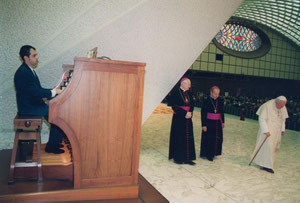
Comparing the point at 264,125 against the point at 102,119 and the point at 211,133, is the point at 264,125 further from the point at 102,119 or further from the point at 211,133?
the point at 102,119

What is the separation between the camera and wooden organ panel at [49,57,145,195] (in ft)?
7.47

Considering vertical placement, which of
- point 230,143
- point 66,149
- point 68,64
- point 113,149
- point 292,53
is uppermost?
point 292,53

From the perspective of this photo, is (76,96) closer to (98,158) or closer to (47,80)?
(98,158)

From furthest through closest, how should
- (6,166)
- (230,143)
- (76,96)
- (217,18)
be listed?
(230,143) → (217,18) → (6,166) → (76,96)

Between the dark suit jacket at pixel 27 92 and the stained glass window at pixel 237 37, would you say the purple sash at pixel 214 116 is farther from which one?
the stained glass window at pixel 237 37

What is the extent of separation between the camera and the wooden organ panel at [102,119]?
7.47 ft

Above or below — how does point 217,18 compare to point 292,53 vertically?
below

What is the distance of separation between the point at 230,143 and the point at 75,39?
454 centimetres

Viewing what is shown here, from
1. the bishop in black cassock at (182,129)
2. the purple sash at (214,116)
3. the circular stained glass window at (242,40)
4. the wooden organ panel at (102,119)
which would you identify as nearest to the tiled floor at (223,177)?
the bishop in black cassock at (182,129)

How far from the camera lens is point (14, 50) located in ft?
12.3

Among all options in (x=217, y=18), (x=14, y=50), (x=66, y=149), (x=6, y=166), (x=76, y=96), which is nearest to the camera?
(x=76, y=96)

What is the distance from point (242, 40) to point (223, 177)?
91.9 ft

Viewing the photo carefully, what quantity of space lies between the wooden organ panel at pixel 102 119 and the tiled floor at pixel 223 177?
0.92 meters

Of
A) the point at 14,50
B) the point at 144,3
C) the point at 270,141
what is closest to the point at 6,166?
the point at 14,50
